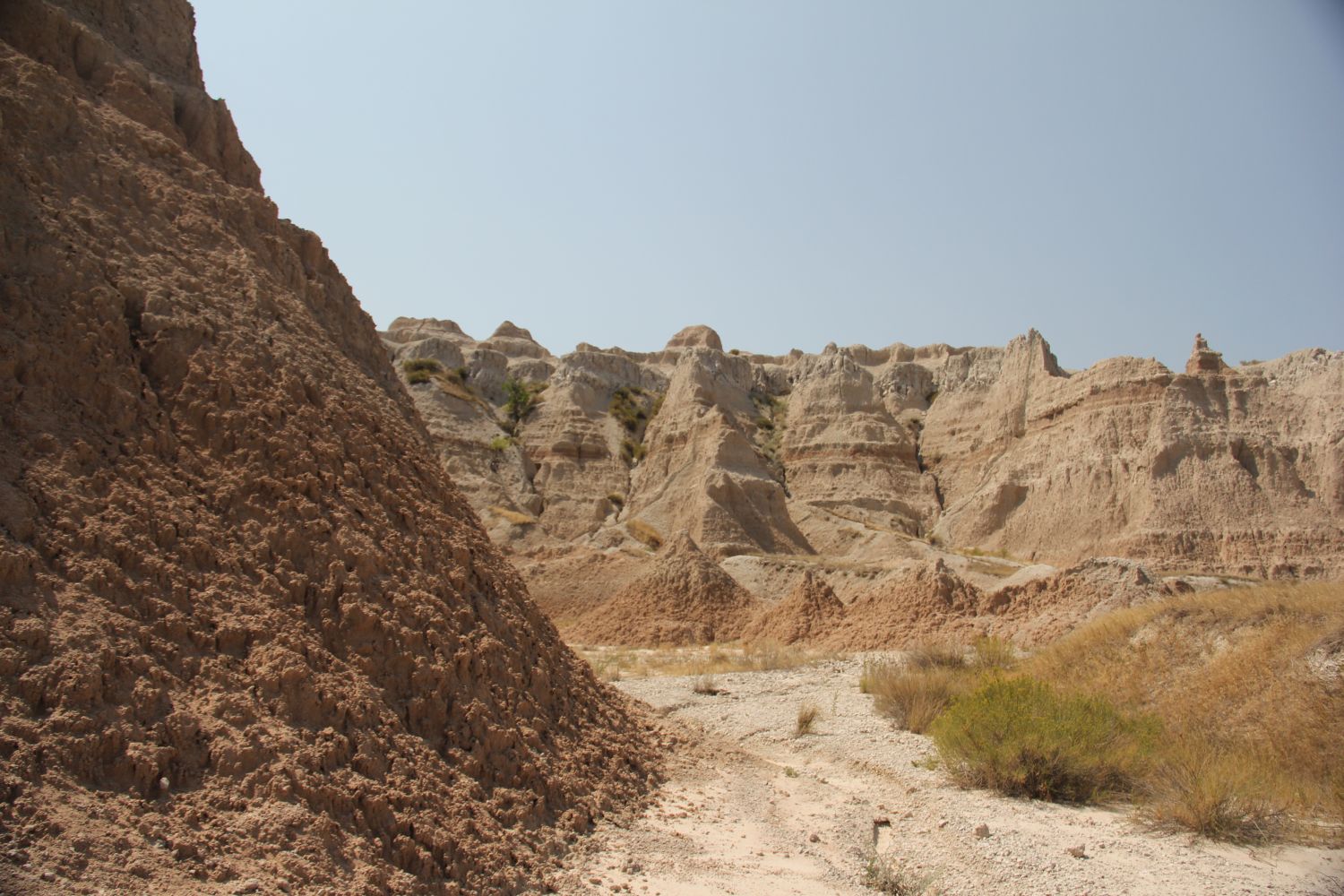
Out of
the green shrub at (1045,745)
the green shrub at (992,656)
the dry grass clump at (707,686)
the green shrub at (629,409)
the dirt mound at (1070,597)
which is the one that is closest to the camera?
the green shrub at (1045,745)

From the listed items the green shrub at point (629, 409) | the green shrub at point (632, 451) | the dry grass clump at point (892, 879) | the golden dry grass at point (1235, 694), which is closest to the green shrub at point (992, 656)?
the golden dry grass at point (1235, 694)

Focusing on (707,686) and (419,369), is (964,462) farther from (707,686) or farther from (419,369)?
(707,686)

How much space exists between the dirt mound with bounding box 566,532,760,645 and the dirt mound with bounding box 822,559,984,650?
3.33 m

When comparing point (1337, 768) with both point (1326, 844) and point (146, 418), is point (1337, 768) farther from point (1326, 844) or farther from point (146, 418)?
point (146, 418)

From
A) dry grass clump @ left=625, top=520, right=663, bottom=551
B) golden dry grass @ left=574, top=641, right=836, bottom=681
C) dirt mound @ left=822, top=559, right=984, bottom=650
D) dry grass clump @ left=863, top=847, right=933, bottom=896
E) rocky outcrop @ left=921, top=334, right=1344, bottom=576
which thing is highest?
rocky outcrop @ left=921, top=334, right=1344, bottom=576

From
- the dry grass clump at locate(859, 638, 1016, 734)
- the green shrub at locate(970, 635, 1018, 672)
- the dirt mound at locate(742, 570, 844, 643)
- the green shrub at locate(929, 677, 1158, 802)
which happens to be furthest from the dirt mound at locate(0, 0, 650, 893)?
the dirt mound at locate(742, 570, 844, 643)

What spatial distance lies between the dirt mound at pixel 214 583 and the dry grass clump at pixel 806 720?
8.27 feet

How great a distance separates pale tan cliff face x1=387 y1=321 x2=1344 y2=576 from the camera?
130ft

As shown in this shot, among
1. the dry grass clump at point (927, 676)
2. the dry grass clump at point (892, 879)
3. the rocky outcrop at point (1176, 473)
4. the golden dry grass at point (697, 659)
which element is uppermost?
the rocky outcrop at point (1176, 473)

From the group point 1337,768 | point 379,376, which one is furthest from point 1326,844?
point 379,376

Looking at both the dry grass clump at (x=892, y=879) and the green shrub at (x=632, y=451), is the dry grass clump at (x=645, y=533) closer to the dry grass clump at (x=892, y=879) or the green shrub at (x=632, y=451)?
the green shrub at (x=632, y=451)

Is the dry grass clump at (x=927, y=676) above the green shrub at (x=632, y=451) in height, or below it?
below

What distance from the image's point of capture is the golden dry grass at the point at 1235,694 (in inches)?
281

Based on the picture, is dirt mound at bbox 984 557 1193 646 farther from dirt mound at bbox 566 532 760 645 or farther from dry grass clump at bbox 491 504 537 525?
dry grass clump at bbox 491 504 537 525
